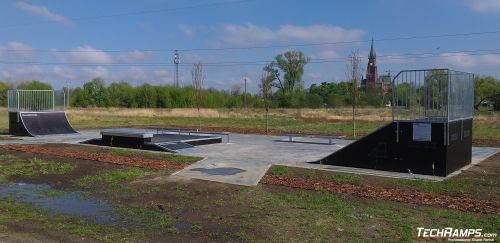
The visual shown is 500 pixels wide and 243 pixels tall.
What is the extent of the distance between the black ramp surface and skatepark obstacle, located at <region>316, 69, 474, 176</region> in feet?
54.5

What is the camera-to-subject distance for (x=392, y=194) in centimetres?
934

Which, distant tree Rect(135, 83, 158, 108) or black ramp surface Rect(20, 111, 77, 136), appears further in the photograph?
distant tree Rect(135, 83, 158, 108)

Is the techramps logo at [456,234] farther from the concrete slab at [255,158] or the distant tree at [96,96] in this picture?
the distant tree at [96,96]

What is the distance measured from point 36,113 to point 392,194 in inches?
826

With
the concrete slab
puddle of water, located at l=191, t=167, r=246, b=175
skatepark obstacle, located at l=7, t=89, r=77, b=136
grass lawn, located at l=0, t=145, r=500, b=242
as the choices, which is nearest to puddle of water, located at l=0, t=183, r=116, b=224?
grass lawn, located at l=0, t=145, r=500, b=242

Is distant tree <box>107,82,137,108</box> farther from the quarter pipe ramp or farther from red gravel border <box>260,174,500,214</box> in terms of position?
red gravel border <box>260,174,500,214</box>

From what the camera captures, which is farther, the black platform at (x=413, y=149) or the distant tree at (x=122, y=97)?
the distant tree at (x=122, y=97)

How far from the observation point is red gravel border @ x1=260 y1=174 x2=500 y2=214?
8.27m

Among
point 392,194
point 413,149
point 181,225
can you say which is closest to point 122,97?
point 413,149

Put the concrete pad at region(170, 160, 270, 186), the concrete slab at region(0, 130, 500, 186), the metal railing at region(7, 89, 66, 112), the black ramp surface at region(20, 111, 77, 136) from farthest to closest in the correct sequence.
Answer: the metal railing at region(7, 89, 66, 112)
the black ramp surface at region(20, 111, 77, 136)
the concrete slab at region(0, 130, 500, 186)
the concrete pad at region(170, 160, 270, 186)

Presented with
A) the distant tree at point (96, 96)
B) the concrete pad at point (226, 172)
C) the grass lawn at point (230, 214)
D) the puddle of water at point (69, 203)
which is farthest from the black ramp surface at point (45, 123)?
the distant tree at point (96, 96)

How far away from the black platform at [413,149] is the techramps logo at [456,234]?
16.9 ft

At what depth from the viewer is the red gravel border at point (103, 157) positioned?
13320 millimetres

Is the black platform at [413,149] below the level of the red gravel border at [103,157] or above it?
above
